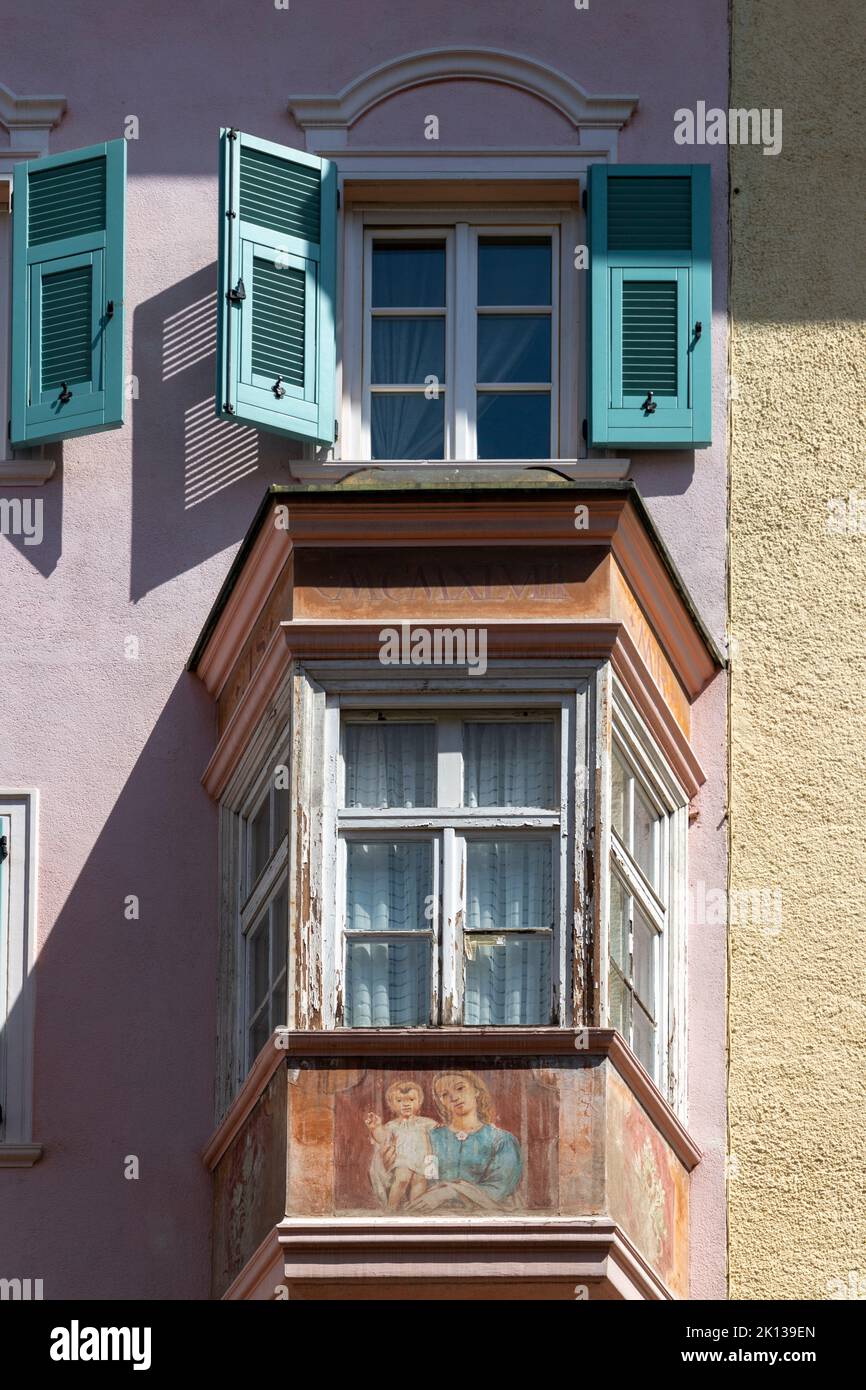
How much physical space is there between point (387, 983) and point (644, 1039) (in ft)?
4.13

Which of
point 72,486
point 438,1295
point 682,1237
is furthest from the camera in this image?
point 72,486

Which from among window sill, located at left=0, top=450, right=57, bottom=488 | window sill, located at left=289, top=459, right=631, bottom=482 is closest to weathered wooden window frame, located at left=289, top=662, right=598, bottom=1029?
window sill, located at left=289, top=459, right=631, bottom=482

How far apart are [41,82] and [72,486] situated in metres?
1.92

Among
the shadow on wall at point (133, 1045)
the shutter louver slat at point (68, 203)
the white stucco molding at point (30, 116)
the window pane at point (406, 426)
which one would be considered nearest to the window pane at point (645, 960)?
the shadow on wall at point (133, 1045)

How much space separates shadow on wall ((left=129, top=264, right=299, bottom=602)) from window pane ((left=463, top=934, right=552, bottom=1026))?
8.95 feet

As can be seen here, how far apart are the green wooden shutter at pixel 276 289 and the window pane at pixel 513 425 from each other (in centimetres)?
71

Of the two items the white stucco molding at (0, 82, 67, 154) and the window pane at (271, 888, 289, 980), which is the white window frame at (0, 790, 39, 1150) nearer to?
the window pane at (271, 888, 289, 980)

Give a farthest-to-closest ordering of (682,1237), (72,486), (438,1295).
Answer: (72,486)
(682,1237)
(438,1295)

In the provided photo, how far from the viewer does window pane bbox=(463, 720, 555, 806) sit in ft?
44.1

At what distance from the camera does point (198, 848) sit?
14.6 m

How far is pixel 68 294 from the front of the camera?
15.5m
